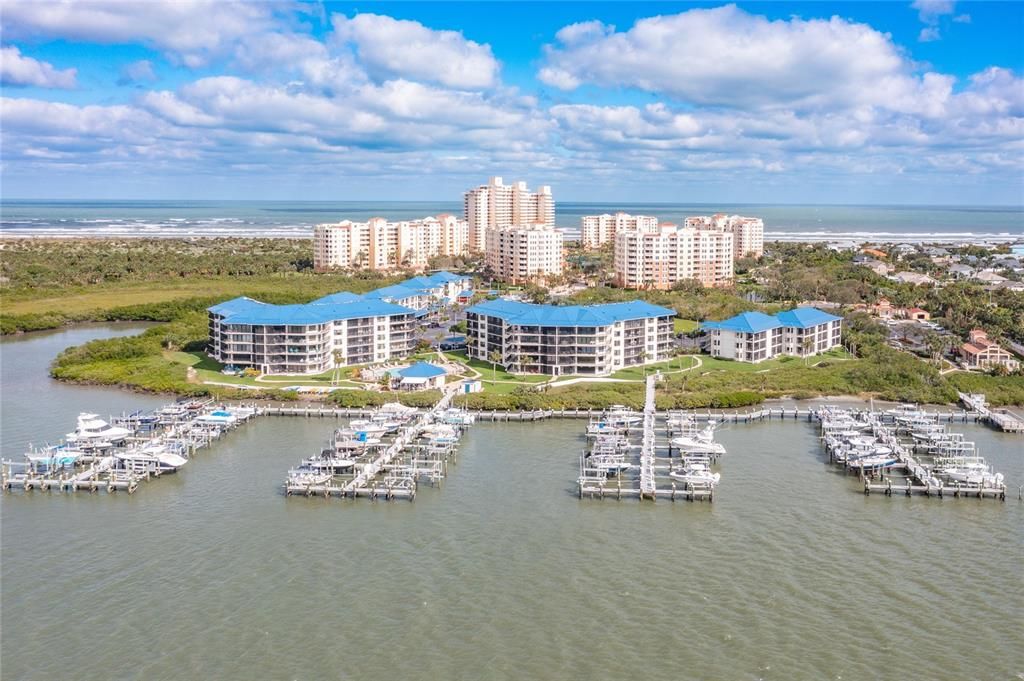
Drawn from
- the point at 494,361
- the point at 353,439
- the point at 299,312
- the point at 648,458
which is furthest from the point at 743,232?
the point at 353,439

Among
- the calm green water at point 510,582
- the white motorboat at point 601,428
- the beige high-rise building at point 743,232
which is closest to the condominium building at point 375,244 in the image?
the beige high-rise building at point 743,232

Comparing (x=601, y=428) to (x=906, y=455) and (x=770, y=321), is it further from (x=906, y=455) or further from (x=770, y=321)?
(x=770, y=321)

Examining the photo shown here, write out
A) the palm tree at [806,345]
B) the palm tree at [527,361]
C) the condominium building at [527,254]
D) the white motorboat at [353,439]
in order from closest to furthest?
the white motorboat at [353,439] < the palm tree at [527,361] < the palm tree at [806,345] < the condominium building at [527,254]

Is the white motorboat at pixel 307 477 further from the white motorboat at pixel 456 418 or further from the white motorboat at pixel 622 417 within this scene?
the white motorboat at pixel 622 417

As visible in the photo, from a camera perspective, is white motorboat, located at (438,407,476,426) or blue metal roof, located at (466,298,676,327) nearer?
white motorboat, located at (438,407,476,426)

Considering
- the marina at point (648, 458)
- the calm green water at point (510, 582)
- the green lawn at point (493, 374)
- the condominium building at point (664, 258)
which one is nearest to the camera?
the calm green water at point (510, 582)

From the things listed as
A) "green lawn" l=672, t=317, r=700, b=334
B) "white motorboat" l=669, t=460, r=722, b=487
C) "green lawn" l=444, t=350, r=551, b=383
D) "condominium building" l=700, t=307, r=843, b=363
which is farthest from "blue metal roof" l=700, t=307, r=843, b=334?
"white motorboat" l=669, t=460, r=722, b=487

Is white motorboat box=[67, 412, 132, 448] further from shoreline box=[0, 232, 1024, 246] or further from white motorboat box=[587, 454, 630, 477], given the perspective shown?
shoreline box=[0, 232, 1024, 246]
